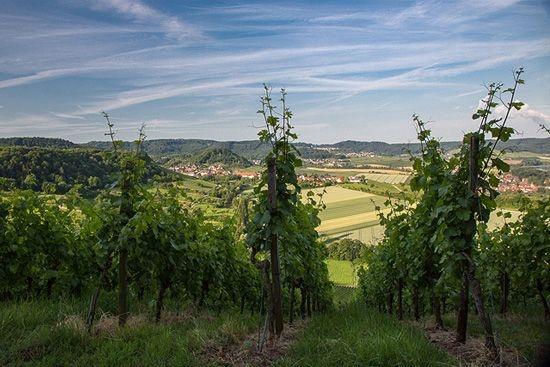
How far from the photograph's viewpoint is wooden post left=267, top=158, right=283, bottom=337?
520 centimetres

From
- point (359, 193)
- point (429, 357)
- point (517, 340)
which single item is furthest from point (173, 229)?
point (359, 193)

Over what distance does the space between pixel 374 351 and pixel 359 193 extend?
70.6 meters

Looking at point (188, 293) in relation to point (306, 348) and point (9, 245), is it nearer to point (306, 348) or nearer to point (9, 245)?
point (9, 245)

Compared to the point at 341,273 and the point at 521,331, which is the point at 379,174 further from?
the point at 521,331

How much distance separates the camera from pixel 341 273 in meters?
39.8

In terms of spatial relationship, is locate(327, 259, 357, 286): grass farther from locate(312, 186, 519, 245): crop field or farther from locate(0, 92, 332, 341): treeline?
locate(0, 92, 332, 341): treeline

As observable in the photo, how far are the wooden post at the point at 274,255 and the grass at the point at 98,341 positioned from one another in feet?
1.58

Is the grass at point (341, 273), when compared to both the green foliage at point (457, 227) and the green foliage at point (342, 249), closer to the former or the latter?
the green foliage at point (342, 249)

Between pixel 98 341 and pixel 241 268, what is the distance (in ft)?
15.5

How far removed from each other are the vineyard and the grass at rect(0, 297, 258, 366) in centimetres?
2

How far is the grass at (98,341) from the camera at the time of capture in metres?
4.29

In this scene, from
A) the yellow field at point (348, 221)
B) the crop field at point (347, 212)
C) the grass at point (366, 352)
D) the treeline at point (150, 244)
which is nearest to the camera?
the grass at point (366, 352)

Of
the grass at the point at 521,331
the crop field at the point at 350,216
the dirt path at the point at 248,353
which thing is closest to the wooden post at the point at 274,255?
the dirt path at the point at 248,353

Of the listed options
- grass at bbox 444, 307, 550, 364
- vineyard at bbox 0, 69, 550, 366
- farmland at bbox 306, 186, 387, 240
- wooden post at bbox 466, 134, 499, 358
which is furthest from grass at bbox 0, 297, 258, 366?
farmland at bbox 306, 186, 387, 240
